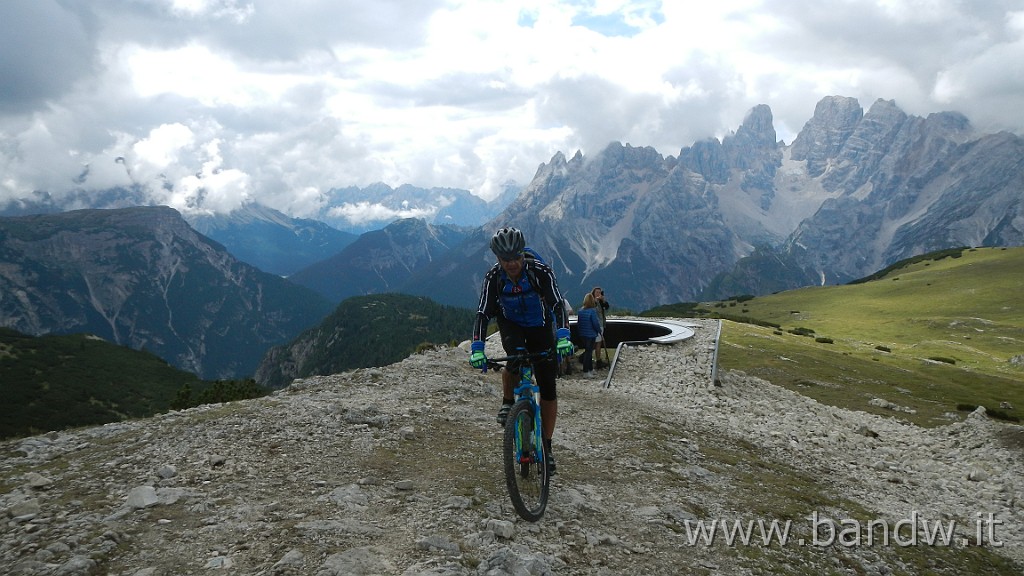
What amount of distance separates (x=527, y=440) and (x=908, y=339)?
75930 millimetres

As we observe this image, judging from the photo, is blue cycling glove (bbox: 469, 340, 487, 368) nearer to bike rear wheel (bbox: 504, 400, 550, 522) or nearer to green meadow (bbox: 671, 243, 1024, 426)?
bike rear wheel (bbox: 504, 400, 550, 522)

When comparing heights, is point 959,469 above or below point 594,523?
below

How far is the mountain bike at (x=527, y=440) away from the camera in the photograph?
27.8 ft

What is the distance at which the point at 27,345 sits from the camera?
166875 mm

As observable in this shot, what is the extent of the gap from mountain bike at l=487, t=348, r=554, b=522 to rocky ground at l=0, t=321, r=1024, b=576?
1.03 feet

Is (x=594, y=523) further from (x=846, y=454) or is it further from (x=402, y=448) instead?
(x=846, y=454)

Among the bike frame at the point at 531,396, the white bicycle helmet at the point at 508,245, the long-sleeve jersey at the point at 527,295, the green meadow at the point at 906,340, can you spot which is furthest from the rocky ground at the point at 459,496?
the green meadow at the point at 906,340

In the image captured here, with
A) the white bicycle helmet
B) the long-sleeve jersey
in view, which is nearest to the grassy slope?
the long-sleeve jersey

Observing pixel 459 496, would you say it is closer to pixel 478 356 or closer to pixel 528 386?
pixel 528 386

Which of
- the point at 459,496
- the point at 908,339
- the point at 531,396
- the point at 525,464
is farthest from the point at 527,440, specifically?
the point at 908,339

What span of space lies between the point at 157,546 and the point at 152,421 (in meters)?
7.20

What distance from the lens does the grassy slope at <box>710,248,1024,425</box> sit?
29.6 m

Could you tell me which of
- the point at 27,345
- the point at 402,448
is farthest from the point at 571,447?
the point at 27,345

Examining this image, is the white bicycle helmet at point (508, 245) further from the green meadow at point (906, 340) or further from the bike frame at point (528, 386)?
the green meadow at point (906, 340)
